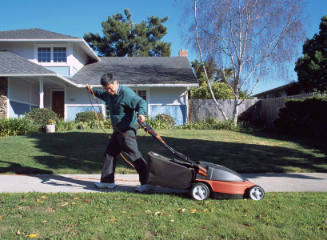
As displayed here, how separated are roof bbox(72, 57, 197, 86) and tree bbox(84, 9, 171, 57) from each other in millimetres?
12842

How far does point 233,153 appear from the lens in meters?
7.85

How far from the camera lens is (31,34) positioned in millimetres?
16953

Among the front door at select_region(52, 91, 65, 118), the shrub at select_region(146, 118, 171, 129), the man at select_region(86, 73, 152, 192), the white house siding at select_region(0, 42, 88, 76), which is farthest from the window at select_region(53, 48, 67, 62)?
the man at select_region(86, 73, 152, 192)

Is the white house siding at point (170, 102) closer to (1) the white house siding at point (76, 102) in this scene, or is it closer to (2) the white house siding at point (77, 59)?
(1) the white house siding at point (76, 102)

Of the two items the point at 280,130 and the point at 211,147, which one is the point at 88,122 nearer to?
the point at 211,147

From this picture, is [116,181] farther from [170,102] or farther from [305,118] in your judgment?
[170,102]

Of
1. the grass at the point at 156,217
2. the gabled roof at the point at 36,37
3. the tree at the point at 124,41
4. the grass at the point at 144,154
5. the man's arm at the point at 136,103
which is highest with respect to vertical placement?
the tree at the point at 124,41

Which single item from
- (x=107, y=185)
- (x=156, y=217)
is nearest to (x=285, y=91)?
(x=107, y=185)

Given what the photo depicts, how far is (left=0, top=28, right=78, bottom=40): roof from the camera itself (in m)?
16.3

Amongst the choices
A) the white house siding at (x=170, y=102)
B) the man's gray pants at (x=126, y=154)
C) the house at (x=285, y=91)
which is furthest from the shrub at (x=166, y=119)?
the house at (x=285, y=91)

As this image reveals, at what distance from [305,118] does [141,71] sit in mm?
10149

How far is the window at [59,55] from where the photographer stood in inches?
659

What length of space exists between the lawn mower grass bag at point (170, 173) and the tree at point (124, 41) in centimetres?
2990

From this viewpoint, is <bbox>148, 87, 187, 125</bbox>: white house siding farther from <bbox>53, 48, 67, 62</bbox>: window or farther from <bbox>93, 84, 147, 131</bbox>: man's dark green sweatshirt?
<bbox>93, 84, 147, 131</bbox>: man's dark green sweatshirt
